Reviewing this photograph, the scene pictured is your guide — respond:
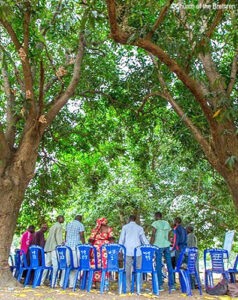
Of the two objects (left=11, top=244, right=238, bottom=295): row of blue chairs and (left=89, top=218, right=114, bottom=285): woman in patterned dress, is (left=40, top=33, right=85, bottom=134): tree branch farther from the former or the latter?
(left=11, top=244, right=238, bottom=295): row of blue chairs

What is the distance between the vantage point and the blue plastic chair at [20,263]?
8474mm

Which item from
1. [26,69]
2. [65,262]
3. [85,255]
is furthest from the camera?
[65,262]

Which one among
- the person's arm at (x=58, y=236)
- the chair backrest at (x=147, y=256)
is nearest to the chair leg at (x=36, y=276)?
the person's arm at (x=58, y=236)

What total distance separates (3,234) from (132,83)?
6.13 m

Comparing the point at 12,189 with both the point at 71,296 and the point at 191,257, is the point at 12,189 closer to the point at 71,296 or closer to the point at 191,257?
the point at 71,296

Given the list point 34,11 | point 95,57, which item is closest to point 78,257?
point 34,11

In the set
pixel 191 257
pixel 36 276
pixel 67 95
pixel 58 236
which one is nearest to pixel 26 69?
pixel 67 95

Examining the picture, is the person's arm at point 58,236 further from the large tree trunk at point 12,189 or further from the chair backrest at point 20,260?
the large tree trunk at point 12,189

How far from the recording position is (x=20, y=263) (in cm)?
901

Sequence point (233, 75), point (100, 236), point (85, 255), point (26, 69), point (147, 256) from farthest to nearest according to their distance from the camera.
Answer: point (100, 236), point (233, 75), point (26, 69), point (85, 255), point (147, 256)

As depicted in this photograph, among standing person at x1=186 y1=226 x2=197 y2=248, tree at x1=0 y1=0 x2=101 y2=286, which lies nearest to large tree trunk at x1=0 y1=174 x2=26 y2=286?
tree at x1=0 y1=0 x2=101 y2=286

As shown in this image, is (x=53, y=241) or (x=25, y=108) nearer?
(x=25, y=108)

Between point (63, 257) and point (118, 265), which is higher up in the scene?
point (63, 257)

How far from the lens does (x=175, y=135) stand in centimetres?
1070
